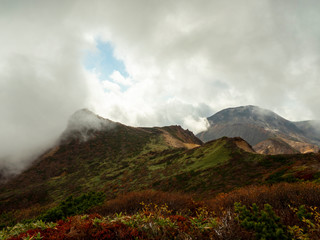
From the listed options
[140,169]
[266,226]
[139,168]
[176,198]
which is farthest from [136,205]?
[139,168]

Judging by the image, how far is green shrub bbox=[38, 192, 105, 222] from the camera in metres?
11.6

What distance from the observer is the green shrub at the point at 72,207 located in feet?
38.0

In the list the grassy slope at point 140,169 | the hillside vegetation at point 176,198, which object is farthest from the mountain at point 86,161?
the hillside vegetation at point 176,198

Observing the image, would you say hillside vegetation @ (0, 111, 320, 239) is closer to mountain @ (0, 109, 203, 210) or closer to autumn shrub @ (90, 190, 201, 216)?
autumn shrub @ (90, 190, 201, 216)

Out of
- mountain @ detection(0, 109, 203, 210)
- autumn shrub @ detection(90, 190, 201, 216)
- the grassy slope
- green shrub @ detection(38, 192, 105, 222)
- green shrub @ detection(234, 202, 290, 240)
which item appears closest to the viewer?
green shrub @ detection(234, 202, 290, 240)

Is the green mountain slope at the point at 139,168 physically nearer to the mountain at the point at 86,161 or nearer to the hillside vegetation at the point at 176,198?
the mountain at the point at 86,161

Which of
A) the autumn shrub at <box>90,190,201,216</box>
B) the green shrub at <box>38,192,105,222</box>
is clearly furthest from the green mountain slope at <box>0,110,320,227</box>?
the green shrub at <box>38,192,105,222</box>

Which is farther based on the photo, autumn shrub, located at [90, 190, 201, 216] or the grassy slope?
the grassy slope

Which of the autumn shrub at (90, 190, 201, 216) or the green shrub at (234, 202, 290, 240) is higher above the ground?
the green shrub at (234, 202, 290, 240)

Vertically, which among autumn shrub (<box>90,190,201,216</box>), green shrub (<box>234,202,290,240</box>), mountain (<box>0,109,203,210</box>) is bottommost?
autumn shrub (<box>90,190,201,216</box>)

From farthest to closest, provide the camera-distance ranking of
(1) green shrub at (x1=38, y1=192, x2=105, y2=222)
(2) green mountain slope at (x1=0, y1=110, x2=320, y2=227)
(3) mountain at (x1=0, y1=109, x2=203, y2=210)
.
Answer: (3) mountain at (x1=0, y1=109, x2=203, y2=210) → (2) green mountain slope at (x1=0, y1=110, x2=320, y2=227) → (1) green shrub at (x1=38, y1=192, x2=105, y2=222)

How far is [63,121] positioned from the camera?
11381 cm

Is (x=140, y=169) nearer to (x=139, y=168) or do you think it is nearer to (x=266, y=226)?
(x=139, y=168)

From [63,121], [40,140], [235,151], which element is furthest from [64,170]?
[235,151]
